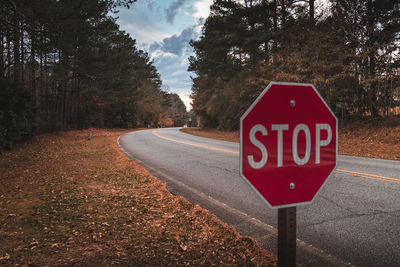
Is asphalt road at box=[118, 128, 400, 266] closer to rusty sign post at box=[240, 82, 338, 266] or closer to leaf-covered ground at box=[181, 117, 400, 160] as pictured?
rusty sign post at box=[240, 82, 338, 266]

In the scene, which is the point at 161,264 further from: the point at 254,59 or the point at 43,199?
the point at 254,59

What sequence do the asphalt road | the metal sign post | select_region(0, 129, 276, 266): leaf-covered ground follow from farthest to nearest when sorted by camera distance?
the asphalt road < select_region(0, 129, 276, 266): leaf-covered ground < the metal sign post

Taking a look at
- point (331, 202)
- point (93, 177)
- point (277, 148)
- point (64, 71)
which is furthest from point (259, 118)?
point (64, 71)

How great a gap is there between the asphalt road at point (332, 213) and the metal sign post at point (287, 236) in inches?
40.9

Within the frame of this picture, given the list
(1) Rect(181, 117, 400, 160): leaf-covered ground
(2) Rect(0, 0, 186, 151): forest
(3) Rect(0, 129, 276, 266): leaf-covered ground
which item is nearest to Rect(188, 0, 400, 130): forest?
(1) Rect(181, 117, 400, 160): leaf-covered ground

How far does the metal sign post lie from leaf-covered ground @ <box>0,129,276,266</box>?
855 millimetres

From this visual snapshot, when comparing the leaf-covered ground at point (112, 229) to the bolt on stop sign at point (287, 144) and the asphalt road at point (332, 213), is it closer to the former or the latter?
the asphalt road at point (332, 213)

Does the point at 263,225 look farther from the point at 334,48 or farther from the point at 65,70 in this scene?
the point at 65,70

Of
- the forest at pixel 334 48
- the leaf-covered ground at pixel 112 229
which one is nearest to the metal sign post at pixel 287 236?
the leaf-covered ground at pixel 112 229

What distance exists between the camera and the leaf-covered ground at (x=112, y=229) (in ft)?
8.73

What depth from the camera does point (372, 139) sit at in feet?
44.4

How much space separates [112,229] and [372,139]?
48.1 ft

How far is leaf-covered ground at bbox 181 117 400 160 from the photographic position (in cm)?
1062

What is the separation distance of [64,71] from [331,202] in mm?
22384
